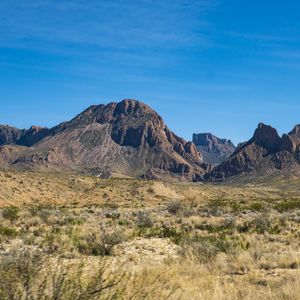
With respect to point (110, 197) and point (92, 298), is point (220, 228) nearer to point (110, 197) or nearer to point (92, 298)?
point (92, 298)

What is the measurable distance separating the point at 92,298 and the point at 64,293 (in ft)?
1.28

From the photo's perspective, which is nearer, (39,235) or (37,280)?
(37,280)

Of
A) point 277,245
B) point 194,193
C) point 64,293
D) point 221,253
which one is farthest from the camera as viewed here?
point 194,193

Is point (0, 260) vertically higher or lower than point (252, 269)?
higher

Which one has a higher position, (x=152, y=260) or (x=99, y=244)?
(x=99, y=244)

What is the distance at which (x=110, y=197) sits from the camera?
2923 inches

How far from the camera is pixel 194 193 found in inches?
3752

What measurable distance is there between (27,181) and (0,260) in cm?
6914

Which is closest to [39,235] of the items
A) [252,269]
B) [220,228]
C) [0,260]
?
[220,228]

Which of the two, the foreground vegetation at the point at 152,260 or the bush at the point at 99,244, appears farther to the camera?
the bush at the point at 99,244

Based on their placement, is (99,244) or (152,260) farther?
(99,244)

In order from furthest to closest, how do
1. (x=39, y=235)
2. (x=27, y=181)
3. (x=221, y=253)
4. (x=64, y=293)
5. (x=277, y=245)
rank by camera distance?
1. (x=27, y=181)
2. (x=39, y=235)
3. (x=277, y=245)
4. (x=221, y=253)
5. (x=64, y=293)

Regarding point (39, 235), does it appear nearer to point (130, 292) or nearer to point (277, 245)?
point (277, 245)

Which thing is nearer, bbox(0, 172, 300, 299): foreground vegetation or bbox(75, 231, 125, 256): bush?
bbox(0, 172, 300, 299): foreground vegetation
